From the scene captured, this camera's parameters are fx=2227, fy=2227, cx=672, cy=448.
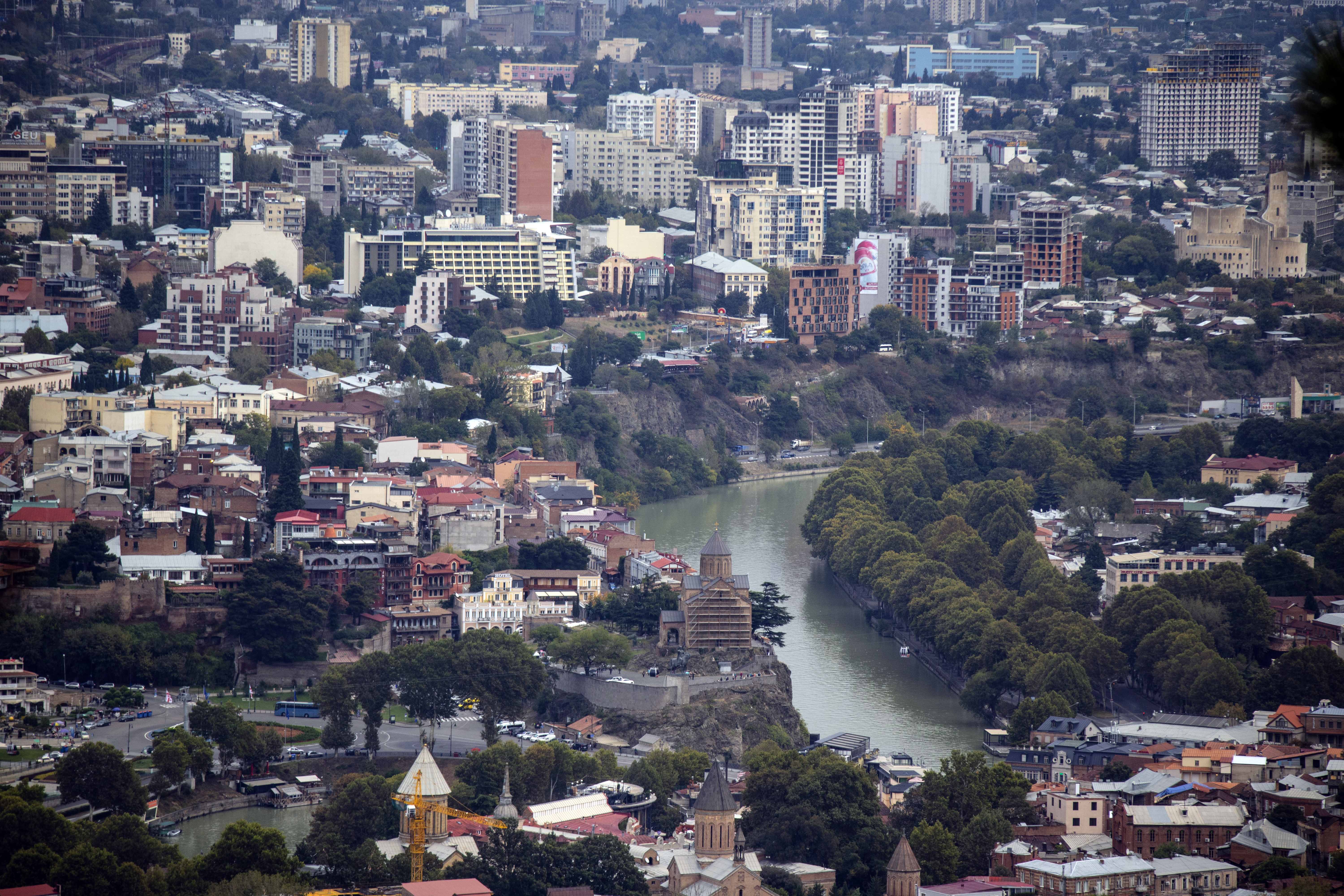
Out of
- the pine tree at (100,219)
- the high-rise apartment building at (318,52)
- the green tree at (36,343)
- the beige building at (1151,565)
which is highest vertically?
the high-rise apartment building at (318,52)

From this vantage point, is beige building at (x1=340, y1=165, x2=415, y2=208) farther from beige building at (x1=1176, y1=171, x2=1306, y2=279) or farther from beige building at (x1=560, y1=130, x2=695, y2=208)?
beige building at (x1=1176, y1=171, x2=1306, y2=279)

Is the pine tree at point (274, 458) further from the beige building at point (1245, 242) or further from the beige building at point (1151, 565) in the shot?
the beige building at point (1245, 242)

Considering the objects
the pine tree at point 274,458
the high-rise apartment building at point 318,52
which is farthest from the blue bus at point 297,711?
the high-rise apartment building at point 318,52

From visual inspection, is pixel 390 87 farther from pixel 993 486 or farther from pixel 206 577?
pixel 206 577

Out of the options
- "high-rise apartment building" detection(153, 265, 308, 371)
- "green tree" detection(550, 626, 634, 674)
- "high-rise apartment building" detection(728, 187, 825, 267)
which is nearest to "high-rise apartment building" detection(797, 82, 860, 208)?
"high-rise apartment building" detection(728, 187, 825, 267)

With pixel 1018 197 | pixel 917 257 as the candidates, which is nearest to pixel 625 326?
pixel 917 257

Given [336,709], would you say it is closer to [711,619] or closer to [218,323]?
[711,619]
